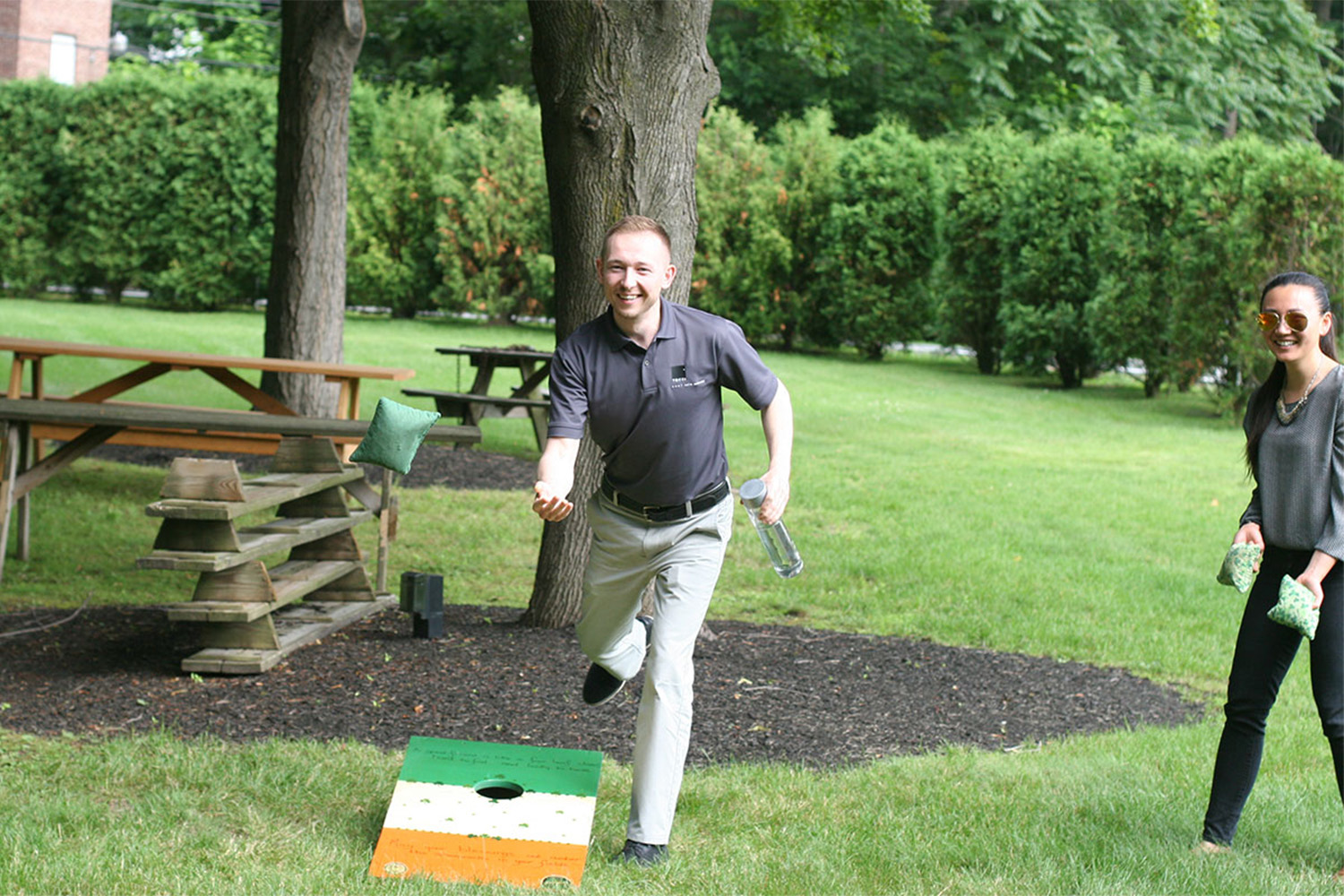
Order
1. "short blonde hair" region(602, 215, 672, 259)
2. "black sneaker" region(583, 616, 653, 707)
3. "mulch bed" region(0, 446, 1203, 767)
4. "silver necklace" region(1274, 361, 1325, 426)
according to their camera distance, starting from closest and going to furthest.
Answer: "short blonde hair" region(602, 215, 672, 259)
"silver necklace" region(1274, 361, 1325, 426)
"black sneaker" region(583, 616, 653, 707)
"mulch bed" region(0, 446, 1203, 767)

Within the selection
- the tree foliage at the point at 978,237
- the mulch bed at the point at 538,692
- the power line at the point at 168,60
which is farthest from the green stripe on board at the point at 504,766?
the power line at the point at 168,60

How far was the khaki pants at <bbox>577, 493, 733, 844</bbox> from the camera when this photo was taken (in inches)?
153

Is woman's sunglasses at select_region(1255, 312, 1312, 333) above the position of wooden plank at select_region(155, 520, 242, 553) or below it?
above

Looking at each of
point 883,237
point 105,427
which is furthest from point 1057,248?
point 105,427

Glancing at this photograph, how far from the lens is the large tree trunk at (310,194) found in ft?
37.8

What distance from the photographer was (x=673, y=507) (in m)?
4.03

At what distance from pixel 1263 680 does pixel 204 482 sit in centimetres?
412

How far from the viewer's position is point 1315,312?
3.85 meters

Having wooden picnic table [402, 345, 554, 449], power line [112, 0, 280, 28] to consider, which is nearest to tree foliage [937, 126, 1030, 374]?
wooden picnic table [402, 345, 554, 449]

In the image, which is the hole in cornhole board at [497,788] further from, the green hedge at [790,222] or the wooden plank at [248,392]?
the green hedge at [790,222]

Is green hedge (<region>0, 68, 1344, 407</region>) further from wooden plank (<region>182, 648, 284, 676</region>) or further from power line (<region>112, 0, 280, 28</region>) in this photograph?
power line (<region>112, 0, 280, 28</region>)

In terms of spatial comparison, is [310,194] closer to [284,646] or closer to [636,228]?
[284,646]

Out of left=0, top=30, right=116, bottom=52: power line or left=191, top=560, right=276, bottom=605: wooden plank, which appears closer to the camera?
left=191, top=560, right=276, bottom=605: wooden plank

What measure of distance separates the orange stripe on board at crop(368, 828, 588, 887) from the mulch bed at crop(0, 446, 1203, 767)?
1.22 metres
